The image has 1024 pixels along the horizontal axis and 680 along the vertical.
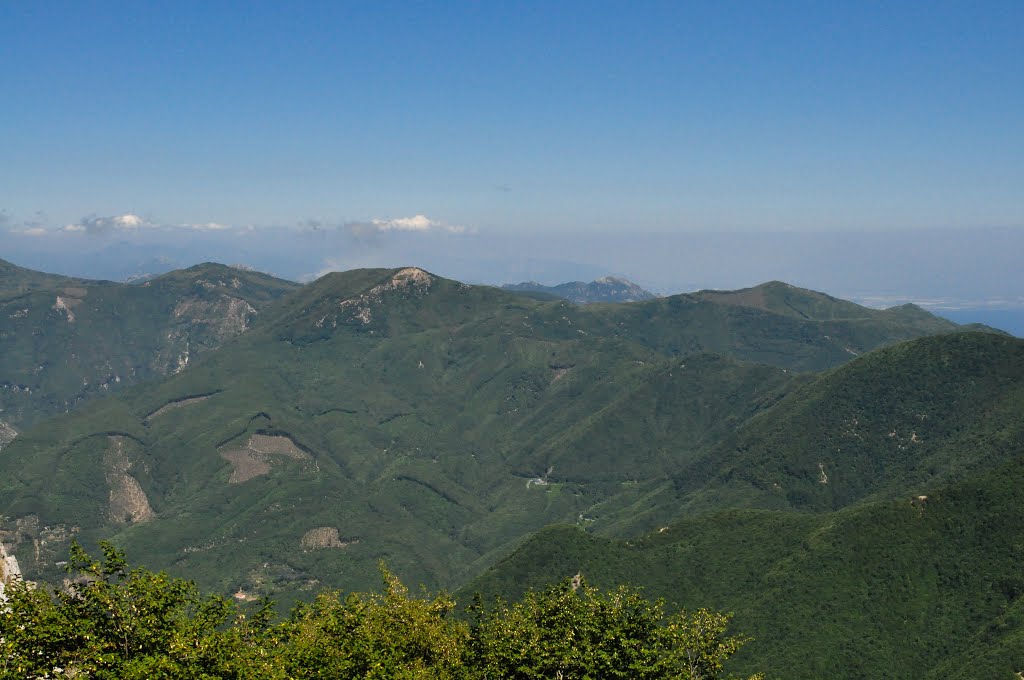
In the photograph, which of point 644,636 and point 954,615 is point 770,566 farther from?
point 644,636

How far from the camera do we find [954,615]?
16500 centimetres

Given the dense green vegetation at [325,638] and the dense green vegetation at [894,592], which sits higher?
the dense green vegetation at [325,638]

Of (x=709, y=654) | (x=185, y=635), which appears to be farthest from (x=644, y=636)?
(x=185, y=635)

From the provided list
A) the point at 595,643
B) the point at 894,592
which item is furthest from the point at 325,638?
the point at 894,592

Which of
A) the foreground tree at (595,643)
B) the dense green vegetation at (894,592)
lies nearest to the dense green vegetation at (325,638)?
the foreground tree at (595,643)

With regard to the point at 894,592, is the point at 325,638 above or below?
above

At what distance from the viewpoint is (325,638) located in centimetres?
7644

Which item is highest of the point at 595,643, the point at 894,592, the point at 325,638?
the point at 325,638

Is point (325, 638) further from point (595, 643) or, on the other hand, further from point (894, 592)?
point (894, 592)

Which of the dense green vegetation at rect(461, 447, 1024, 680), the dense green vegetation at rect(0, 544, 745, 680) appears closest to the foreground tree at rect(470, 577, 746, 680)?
the dense green vegetation at rect(0, 544, 745, 680)

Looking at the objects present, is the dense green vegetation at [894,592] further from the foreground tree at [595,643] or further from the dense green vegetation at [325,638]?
the dense green vegetation at [325,638]

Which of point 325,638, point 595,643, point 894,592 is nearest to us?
point 325,638

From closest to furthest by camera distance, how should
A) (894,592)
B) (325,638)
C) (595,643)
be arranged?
(325,638)
(595,643)
(894,592)

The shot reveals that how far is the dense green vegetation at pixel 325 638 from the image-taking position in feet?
205
